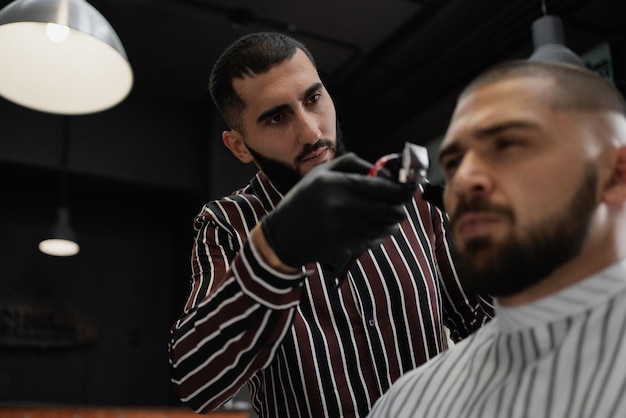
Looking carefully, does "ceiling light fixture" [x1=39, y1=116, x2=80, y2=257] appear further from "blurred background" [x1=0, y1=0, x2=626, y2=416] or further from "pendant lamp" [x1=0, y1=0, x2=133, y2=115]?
"pendant lamp" [x1=0, y1=0, x2=133, y2=115]

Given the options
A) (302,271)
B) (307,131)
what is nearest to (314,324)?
(302,271)

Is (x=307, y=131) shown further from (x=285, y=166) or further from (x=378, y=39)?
(x=378, y=39)

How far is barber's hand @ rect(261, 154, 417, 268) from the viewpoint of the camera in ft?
3.73

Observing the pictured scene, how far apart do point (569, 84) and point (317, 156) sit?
0.62 m

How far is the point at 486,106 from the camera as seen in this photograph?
1187 millimetres

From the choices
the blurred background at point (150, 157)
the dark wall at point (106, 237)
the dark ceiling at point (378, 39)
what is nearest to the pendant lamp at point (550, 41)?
the dark ceiling at point (378, 39)

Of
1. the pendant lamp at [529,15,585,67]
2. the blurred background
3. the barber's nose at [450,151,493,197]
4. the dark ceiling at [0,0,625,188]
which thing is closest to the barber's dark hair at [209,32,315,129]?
the barber's nose at [450,151,493,197]

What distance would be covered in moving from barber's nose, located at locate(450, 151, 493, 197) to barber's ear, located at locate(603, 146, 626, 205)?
0.61 ft

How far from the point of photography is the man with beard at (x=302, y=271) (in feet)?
3.86

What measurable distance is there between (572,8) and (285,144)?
10.6 ft

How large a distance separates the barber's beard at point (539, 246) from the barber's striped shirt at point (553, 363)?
7 centimetres

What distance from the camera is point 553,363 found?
3.54 feet

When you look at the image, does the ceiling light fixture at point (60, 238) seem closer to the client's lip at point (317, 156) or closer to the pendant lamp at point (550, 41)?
the pendant lamp at point (550, 41)

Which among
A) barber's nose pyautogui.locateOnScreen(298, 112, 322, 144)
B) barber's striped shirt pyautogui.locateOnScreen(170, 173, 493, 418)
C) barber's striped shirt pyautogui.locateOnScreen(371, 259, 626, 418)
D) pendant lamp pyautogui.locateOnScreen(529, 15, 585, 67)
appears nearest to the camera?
barber's striped shirt pyautogui.locateOnScreen(371, 259, 626, 418)
